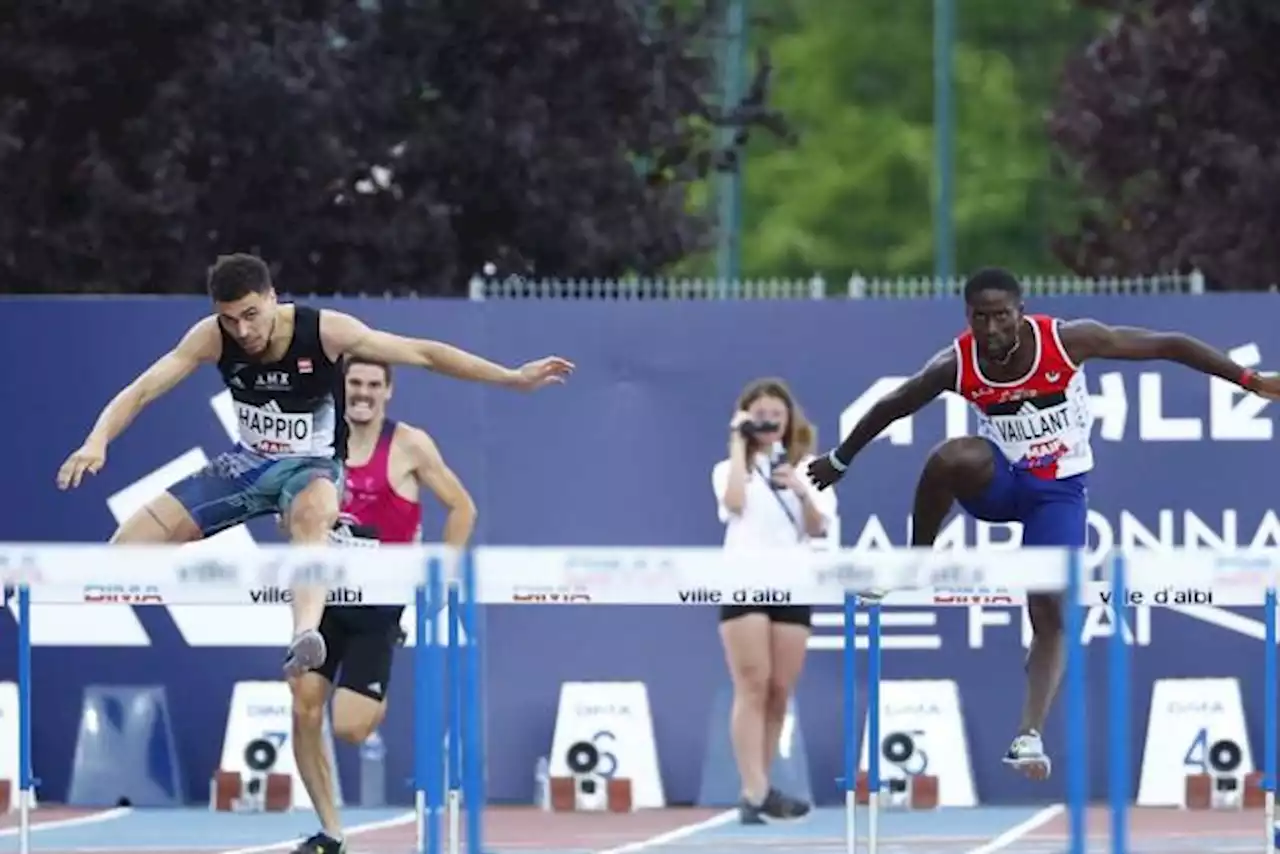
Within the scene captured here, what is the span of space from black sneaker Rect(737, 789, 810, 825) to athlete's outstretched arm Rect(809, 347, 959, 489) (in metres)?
3.21

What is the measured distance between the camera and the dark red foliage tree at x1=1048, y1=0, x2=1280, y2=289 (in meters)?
24.2

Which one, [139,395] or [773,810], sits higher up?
[139,395]

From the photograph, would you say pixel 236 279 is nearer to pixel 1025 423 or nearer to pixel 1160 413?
pixel 1025 423

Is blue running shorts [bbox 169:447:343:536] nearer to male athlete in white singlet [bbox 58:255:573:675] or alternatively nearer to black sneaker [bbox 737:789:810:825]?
male athlete in white singlet [bbox 58:255:573:675]

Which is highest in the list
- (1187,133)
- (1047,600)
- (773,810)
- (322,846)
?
(1187,133)

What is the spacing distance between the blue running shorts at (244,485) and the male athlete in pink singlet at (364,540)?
2.28 feet

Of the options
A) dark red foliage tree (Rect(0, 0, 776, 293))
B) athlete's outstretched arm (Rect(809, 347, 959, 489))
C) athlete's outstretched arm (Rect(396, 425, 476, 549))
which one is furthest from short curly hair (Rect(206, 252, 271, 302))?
dark red foliage tree (Rect(0, 0, 776, 293))

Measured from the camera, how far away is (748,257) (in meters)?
49.9

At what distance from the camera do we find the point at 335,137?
2189cm

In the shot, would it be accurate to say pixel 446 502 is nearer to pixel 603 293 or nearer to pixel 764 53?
pixel 603 293

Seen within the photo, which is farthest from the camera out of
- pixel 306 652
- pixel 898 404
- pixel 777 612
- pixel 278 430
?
pixel 777 612

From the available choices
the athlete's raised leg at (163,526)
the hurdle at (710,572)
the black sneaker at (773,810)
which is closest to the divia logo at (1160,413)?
the black sneaker at (773,810)

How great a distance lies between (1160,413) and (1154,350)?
4465mm

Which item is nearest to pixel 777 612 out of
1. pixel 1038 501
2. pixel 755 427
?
pixel 755 427
